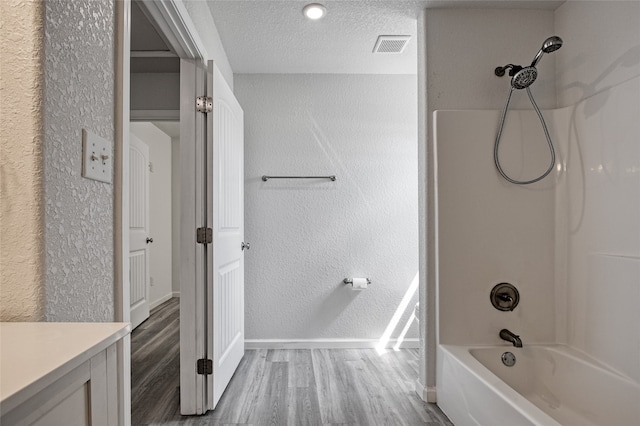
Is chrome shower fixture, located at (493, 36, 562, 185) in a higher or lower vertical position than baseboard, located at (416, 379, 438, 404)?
higher

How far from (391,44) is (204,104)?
4.49 ft

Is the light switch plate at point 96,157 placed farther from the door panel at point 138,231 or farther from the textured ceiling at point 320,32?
the door panel at point 138,231

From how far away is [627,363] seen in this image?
5.38 ft

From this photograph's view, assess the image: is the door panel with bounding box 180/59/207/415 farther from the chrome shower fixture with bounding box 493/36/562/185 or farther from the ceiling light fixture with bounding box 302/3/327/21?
the chrome shower fixture with bounding box 493/36/562/185

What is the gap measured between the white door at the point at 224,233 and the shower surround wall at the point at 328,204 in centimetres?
33

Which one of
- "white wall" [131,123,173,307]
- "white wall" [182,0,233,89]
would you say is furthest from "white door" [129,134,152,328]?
"white wall" [182,0,233,89]

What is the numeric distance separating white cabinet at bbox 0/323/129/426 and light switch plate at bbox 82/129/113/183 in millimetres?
390

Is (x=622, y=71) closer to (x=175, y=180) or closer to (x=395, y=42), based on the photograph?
(x=395, y=42)

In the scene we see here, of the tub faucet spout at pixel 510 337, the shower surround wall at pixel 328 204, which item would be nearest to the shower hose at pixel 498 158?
the tub faucet spout at pixel 510 337

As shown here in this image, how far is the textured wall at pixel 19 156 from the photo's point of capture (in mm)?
754

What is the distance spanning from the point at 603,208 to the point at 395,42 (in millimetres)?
1601

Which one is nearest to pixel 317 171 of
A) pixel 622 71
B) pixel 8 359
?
pixel 622 71

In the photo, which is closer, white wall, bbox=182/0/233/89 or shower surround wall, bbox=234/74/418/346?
white wall, bbox=182/0/233/89

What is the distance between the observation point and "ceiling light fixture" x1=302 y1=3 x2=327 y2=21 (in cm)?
218
